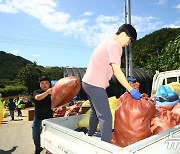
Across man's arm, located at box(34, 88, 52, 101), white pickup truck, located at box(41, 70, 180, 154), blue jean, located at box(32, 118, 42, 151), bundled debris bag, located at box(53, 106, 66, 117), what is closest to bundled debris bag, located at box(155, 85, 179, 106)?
white pickup truck, located at box(41, 70, 180, 154)

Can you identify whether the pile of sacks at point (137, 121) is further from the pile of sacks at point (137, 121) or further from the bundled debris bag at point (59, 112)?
the bundled debris bag at point (59, 112)

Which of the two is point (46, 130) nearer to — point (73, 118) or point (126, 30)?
point (73, 118)

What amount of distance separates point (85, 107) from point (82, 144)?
5.09 metres

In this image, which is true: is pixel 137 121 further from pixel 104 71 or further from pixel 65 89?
pixel 65 89

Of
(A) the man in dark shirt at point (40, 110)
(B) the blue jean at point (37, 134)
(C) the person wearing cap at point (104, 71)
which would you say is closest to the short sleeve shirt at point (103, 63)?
(C) the person wearing cap at point (104, 71)

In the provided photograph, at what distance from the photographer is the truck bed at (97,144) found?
6.91 ft

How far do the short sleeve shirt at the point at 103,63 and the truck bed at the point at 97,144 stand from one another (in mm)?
636

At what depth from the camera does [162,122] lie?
294cm

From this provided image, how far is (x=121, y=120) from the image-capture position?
2.87 meters

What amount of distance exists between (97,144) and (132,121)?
643mm

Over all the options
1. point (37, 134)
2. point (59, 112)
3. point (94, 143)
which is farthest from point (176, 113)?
point (59, 112)

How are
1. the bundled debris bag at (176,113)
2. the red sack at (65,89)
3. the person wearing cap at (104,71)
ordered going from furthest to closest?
the red sack at (65,89), the bundled debris bag at (176,113), the person wearing cap at (104,71)

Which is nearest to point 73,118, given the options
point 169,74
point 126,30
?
point 126,30

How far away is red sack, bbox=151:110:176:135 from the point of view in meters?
2.88
